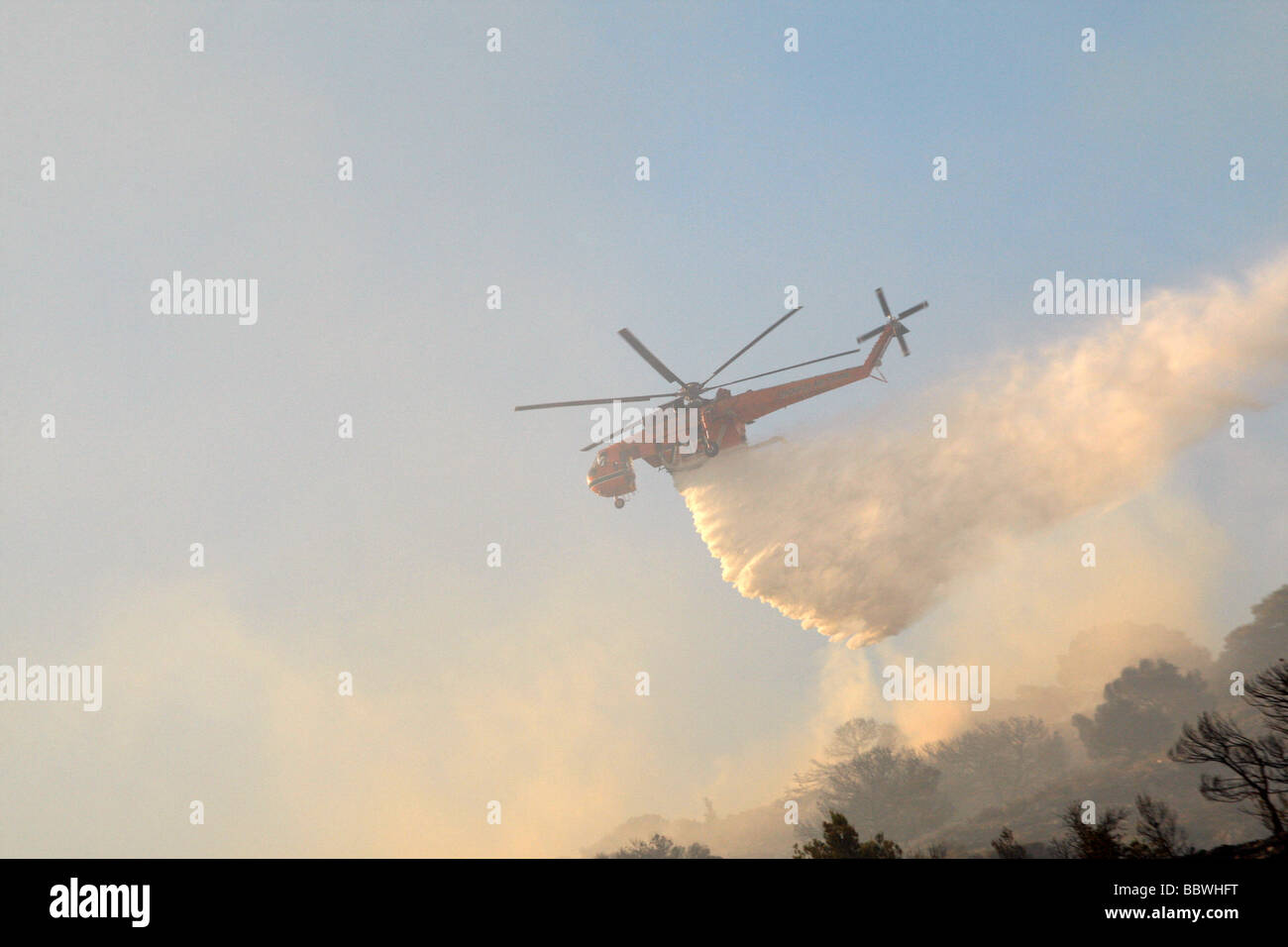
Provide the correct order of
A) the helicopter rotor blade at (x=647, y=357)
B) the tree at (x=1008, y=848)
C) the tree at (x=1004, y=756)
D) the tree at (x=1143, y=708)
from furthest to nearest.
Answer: the tree at (x=1004, y=756), the tree at (x=1143, y=708), the tree at (x=1008, y=848), the helicopter rotor blade at (x=647, y=357)

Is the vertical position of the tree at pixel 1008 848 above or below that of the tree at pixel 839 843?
below

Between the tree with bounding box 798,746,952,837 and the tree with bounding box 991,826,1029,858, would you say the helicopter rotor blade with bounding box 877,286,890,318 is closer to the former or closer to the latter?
the tree with bounding box 991,826,1029,858

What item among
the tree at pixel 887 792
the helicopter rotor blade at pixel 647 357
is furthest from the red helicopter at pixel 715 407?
the tree at pixel 887 792

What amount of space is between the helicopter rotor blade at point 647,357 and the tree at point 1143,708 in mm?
104745

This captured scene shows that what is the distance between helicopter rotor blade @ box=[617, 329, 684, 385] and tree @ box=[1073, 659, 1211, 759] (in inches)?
4124

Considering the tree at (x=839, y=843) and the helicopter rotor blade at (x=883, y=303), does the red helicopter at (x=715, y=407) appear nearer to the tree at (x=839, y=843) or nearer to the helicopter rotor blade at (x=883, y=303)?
the helicopter rotor blade at (x=883, y=303)

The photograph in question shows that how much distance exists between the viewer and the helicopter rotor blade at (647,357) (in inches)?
1415

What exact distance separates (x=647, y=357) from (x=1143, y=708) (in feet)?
360

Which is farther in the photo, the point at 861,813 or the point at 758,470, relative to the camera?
the point at 861,813

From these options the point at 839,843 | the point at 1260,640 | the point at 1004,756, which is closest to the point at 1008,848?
the point at 839,843
